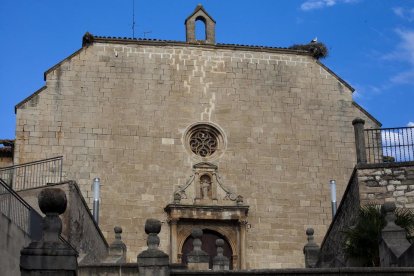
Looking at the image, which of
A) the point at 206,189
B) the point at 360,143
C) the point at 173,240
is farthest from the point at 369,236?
the point at 206,189

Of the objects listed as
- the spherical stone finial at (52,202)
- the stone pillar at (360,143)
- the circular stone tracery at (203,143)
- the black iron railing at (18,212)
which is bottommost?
the spherical stone finial at (52,202)

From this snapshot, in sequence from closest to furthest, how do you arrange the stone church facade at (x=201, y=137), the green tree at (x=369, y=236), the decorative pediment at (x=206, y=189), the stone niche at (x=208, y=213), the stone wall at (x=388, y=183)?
the green tree at (x=369, y=236), the stone wall at (x=388, y=183), the stone niche at (x=208, y=213), the stone church facade at (x=201, y=137), the decorative pediment at (x=206, y=189)

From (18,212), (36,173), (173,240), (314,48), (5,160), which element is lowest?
(18,212)

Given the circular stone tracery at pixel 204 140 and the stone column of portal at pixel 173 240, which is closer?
the stone column of portal at pixel 173 240

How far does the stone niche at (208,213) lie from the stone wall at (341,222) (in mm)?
5842

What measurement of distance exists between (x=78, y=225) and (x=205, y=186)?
7.12 metres

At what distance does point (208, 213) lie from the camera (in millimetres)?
24203

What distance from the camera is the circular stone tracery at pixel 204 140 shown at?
82.5 feet

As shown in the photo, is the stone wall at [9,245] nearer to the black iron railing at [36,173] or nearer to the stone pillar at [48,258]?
the stone pillar at [48,258]

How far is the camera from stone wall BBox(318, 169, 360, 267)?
1652cm

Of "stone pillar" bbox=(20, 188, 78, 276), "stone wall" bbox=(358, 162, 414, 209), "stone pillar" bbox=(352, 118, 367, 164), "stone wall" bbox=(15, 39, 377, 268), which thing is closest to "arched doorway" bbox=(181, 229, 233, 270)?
"stone wall" bbox=(15, 39, 377, 268)

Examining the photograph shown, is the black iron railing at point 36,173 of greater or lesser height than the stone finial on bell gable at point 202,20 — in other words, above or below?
below

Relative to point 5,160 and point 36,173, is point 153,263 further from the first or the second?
point 5,160

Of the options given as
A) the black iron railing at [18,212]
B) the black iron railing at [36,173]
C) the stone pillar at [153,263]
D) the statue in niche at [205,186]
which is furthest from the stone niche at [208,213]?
the stone pillar at [153,263]
